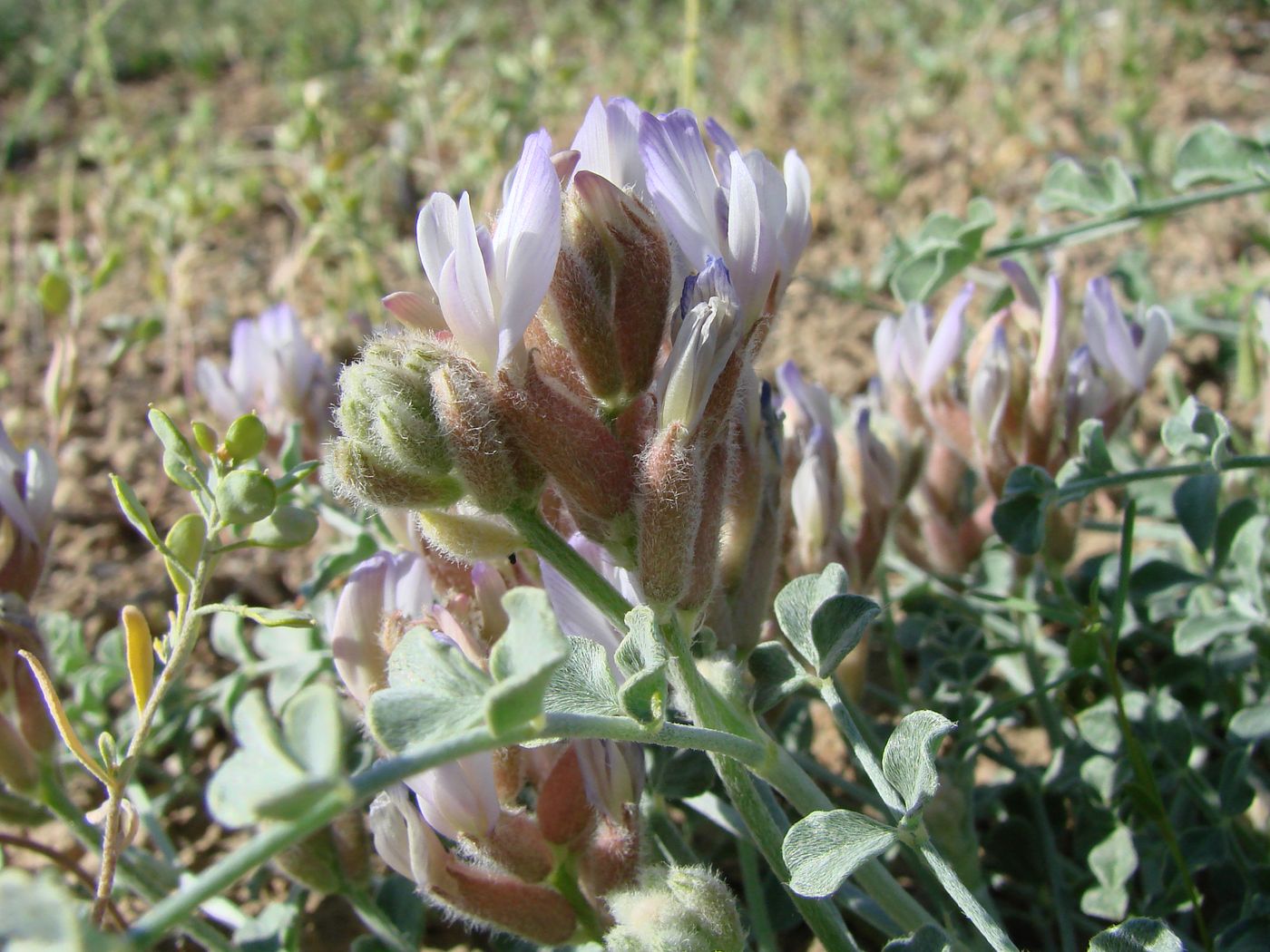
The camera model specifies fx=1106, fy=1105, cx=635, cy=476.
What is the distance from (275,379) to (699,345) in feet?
4.07

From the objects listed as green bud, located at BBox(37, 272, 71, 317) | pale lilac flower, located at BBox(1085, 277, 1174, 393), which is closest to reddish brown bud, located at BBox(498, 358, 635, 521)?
pale lilac flower, located at BBox(1085, 277, 1174, 393)

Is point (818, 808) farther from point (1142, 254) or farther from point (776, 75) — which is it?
point (776, 75)

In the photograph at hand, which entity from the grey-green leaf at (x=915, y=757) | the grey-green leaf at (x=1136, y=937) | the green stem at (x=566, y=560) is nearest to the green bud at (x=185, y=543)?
the green stem at (x=566, y=560)

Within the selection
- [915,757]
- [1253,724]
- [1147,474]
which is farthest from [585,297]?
[1253,724]

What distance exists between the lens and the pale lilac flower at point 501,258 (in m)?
0.90

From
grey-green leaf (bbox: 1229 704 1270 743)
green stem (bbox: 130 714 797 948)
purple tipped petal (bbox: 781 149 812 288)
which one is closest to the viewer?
green stem (bbox: 130 714 797 948)

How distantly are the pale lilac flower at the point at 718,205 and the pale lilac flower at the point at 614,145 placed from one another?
0.08ft

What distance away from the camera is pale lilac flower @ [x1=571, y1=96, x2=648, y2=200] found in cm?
102

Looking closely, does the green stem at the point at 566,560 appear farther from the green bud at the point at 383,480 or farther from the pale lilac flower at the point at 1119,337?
the pale lilac flower at the point at 1119,337

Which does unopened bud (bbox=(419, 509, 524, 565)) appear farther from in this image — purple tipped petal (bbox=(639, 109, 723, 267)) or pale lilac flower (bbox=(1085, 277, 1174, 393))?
pale lilac flower (bbox=(1085, 277, 1174, 393))

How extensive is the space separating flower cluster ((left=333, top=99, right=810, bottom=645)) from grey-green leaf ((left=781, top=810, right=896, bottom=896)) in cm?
23

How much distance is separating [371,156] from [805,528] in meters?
2.44

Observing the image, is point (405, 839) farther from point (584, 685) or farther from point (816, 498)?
point (816, 498)

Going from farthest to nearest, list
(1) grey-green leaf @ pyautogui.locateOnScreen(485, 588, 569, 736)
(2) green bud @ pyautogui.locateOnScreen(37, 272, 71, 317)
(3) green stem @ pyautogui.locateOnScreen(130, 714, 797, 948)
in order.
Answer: (2) green bud @ pyautogui.locateOnScreen(37, 272, 71, 317)
(1) grey-green leaf @ pyautogui.locateOnScreen(485, 588, 569, 736)
(3) green stem @ pyautogui.locateOnScreen(130, 714, 797, 948)
